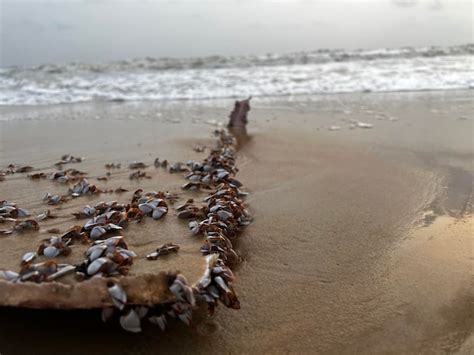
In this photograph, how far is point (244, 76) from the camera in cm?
1288

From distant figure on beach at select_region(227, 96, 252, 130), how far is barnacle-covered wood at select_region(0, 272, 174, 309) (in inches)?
212

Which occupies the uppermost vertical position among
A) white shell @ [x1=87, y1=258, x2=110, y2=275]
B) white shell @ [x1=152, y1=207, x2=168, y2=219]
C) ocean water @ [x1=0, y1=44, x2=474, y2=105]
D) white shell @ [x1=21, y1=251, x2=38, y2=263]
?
ocean water @ [x1=0, y1=44, x2=474, y2=105]

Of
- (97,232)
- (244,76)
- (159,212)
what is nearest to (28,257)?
(97,232)

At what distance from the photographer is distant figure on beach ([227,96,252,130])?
24.6 feet

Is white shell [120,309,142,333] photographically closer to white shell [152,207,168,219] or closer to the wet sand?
the wet sand

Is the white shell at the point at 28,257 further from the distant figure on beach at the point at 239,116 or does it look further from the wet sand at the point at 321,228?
the distant figure on beach at the point at 239,116

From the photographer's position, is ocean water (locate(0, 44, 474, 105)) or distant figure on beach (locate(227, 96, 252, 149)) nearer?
distant figure on beach (locate(227, 96, 252, 149))

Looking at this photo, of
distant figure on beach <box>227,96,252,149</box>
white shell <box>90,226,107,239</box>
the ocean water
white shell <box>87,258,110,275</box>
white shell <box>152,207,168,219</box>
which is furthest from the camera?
the ocean water

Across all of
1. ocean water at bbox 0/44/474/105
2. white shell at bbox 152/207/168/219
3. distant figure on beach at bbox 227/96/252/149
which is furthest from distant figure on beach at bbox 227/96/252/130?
white shell at bbox 152/207/168/219

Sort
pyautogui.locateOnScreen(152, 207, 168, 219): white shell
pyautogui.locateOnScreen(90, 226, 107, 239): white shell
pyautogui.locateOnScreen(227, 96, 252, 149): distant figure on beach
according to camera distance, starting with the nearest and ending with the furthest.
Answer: pyautogui.locateOnScreen(90, 226, 107, 239): white shell → pyautogui.locateOnScreen(152, 207, 168, 219): white shell → pyautogui.locateOnScreen(227, 96, 252, 149): distant figure on beach

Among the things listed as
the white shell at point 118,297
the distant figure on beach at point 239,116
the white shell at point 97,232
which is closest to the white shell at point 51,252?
the white shell at point 97,232

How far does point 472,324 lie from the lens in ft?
8.70

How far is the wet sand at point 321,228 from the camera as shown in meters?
2.46

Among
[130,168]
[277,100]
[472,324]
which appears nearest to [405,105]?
[277,100]
